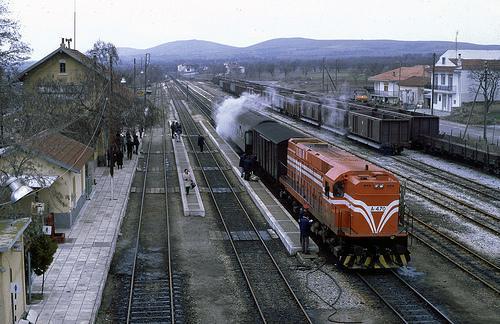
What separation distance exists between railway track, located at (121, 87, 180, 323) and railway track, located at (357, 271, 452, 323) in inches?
210

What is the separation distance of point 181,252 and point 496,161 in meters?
22.3

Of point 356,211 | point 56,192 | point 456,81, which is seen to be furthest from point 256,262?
point 456,81

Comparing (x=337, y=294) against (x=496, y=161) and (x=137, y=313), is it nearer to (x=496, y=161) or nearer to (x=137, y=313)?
(x=137, y=313)

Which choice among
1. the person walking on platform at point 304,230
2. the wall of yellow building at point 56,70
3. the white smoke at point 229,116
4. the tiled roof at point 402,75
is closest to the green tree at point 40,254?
the person walking on platform at point 304,230

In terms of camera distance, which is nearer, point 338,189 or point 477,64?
point 338,189

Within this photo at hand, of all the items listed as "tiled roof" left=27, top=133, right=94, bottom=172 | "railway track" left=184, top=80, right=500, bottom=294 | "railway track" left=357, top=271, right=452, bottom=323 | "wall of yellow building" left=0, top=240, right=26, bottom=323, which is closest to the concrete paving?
"wall of yellow building" left=0, top=240, right=26, bottom=323

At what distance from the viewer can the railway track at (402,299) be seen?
15227mm

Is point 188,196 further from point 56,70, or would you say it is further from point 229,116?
point 56,70

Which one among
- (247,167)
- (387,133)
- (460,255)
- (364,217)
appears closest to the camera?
(364,217)

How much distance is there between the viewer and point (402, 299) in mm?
16578

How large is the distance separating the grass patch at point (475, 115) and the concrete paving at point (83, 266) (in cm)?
4785

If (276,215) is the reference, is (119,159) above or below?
above

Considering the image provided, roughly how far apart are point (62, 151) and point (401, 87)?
7508cm

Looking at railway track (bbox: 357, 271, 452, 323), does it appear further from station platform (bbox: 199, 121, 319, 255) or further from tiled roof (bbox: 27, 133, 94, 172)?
tiled roof (bbox: 27, 133, 94, 172)
